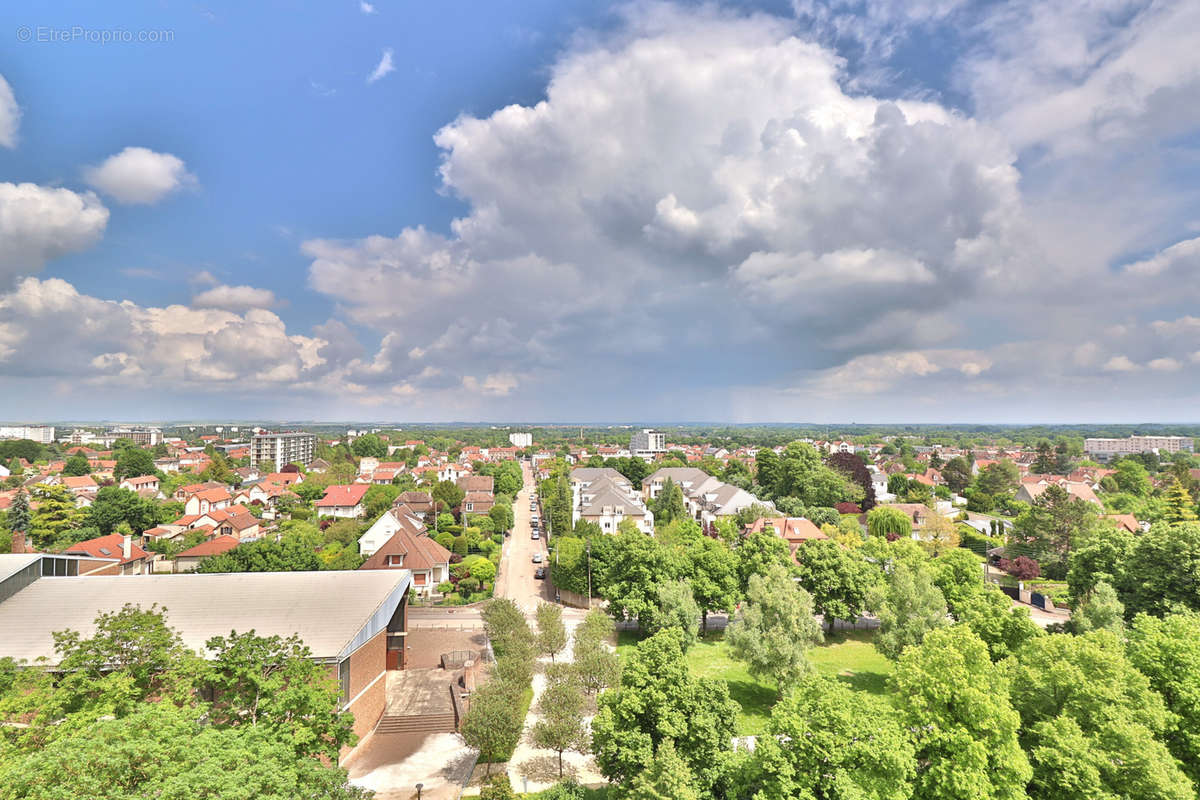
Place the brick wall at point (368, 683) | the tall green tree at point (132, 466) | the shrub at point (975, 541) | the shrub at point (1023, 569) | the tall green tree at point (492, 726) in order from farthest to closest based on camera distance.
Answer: the tall green tree at point (132, 466)
the shrub at point (975, 541)
the shrub at point (1023, 569)
the brick wall at point (368, 683)
the tall green tree at point (492, 726)

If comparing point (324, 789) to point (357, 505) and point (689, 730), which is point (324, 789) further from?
point (357, 505)

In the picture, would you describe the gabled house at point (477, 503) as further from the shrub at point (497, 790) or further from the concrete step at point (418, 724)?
the shrub at point (497, 790)

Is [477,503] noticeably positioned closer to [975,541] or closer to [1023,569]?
[975,541]

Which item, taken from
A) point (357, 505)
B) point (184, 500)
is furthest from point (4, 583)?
point (184, 500)

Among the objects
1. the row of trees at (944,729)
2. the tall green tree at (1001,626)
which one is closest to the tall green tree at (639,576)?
the row of trees at (944,729)

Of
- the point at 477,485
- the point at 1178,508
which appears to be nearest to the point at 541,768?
the point at 477,485

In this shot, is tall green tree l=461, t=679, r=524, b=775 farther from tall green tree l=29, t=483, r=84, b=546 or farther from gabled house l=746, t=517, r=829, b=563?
tall green tree l=29, t=483, r=84, b=546
